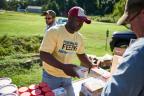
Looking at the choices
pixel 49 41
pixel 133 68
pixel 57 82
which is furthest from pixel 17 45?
pixel 133 68

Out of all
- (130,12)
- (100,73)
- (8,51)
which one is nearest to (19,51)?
(8,51)

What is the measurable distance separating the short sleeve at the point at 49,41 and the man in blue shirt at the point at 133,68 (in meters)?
2.42

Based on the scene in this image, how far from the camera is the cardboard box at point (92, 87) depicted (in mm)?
4379

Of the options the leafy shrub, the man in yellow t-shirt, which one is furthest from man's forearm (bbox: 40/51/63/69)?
the leafy shrub

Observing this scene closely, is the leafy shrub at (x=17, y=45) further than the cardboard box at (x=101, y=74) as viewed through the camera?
Yes

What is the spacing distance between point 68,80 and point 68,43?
1.61 feet

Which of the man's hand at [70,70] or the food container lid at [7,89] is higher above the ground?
the man's hand at [70,70]

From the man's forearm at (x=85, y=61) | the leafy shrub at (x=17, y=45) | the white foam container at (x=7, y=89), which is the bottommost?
the leafy shrub at (x=17, y=45)

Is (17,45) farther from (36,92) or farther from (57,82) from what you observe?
(36,92)

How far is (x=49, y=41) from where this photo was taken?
422cm

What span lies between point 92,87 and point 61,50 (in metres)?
0.61

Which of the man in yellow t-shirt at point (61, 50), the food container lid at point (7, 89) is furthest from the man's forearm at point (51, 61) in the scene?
the food container lid at point (7, 89)

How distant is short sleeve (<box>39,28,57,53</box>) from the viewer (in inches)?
165

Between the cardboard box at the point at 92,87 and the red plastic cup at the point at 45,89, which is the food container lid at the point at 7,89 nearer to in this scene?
the red plastic cup at the point at 45,89
